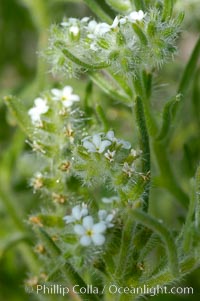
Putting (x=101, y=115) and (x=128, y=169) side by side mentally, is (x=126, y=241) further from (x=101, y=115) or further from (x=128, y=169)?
(x=101, y=115)

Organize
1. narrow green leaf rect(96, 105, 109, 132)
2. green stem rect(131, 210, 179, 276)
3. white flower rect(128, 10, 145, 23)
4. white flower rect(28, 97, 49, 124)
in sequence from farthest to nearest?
white flower rect(28, 97, 49, 124) → narrow green leaf rect(96, 105, 109, 132) → white flower rect(128, 10, 145, 23) → green stem rect(131, 210, 179, 276)

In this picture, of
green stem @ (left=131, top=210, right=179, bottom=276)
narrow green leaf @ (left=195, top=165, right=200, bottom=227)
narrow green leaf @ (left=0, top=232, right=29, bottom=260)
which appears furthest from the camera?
narrow green leaf @ (left=0, top=232, right=29, bottom=260)

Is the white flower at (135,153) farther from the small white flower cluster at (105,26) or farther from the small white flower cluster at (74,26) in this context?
the small white flower cluster at (74,26)

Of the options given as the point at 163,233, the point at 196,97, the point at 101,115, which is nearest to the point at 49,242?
the point at 163,233

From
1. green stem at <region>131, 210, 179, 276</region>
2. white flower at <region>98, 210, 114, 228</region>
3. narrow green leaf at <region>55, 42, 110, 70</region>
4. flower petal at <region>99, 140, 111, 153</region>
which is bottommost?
green stem at <region>131, 210, 179, 276</region>

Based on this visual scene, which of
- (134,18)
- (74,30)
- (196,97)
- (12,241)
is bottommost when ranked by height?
(12,241)

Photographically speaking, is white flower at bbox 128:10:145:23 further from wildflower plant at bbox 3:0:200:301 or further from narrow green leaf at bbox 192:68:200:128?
narrow green leaf at bbox 192:68:200:128

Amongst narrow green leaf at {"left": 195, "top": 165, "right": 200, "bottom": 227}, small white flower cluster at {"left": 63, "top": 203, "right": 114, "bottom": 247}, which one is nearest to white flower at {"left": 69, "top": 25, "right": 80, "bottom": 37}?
small white flower cluster at {"left": 63, "top": 203, "right": 114, "bottom": 247}

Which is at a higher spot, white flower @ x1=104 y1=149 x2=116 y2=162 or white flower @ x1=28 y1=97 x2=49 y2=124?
white flower @ x1=28 y1=97 x2=49 y2=124
